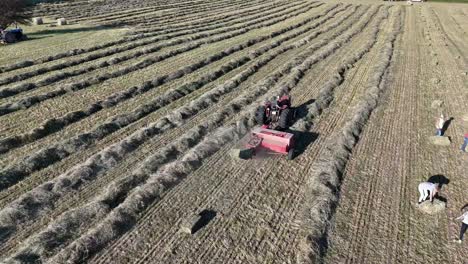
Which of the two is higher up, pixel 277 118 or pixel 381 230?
pixel 277 118

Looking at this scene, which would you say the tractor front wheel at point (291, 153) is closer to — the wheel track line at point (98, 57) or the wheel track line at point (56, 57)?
the wheel track line at point (98, 57)

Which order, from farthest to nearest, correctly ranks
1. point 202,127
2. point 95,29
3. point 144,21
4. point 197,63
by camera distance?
1. point 144,21
2. point 95,29
3. point 197,63
4. point 202,127

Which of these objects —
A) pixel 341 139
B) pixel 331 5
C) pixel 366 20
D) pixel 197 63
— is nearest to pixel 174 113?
pixel 341 139

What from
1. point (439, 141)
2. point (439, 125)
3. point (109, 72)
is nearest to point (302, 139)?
point (439, 141)

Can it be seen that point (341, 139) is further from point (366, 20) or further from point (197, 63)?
point (366, 20)

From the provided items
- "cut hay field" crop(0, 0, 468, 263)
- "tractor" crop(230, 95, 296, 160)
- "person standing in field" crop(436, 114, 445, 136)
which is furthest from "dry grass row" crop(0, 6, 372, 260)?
"person standing in field" crop(436, 114, 445, 136)

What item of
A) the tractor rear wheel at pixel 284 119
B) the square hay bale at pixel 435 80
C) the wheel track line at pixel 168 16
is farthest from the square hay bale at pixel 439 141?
the wheel track line at pixel 168 16

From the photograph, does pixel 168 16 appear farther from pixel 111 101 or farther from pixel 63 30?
pixel 111 101
